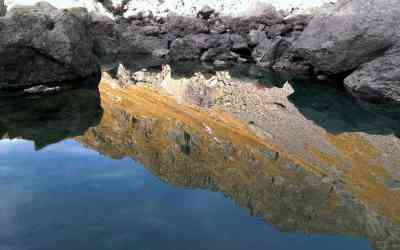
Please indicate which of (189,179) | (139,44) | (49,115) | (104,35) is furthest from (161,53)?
(189,179)

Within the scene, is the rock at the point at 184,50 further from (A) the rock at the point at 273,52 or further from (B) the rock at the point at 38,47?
(B) the rock at the point at 38,47

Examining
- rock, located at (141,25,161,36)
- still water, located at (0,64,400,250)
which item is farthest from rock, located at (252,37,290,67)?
still water, located at (0,64,400,250)

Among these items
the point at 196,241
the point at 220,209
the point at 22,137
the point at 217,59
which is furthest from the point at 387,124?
the point at 217,59

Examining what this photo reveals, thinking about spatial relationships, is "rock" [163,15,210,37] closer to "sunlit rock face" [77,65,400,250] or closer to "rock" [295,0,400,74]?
"rock" [295,0,400,74]

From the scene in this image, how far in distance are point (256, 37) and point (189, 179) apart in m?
25.2

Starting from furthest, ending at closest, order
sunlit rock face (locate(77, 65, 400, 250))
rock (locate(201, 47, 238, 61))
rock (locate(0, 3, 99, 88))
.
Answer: rock (locate(201, 47, 238, 61)) → rock (locate(0, 3, 99, 88)) → sunlit rock face (locate(77, 65, 400, 250))

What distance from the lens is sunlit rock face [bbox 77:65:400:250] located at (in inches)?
446

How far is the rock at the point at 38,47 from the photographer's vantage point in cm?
2319

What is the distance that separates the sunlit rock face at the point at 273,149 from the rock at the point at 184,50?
1104cm

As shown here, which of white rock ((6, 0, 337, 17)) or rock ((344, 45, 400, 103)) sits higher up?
rock ((344, 45, 400, 103))

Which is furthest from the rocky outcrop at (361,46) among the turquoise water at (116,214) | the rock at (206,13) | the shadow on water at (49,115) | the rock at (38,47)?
the rock at (206,13)

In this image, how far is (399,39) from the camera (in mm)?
23703

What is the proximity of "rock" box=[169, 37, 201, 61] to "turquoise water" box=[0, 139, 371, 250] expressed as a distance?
73.9 feet

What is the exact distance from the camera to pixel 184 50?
119ft
